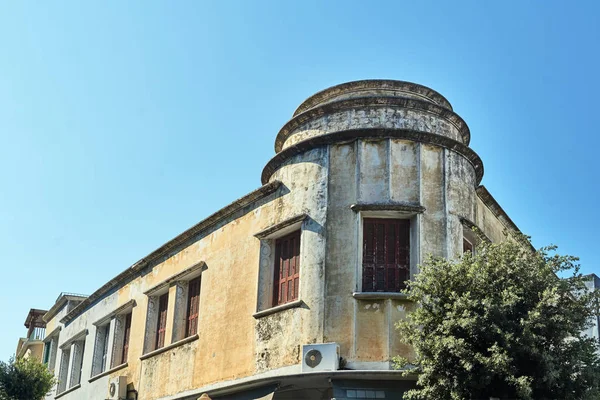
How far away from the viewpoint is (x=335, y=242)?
12.9m

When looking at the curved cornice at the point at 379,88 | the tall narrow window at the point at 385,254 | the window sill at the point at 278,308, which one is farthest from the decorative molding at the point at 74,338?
the tall narrow window at the point at 385,254

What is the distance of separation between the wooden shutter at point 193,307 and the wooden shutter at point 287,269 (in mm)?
3645

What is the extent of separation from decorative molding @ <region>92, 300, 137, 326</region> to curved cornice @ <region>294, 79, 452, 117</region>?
355 inches

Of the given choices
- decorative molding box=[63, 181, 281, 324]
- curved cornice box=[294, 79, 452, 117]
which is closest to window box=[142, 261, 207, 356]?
decorative molding box=[63, 181, 281, 324]

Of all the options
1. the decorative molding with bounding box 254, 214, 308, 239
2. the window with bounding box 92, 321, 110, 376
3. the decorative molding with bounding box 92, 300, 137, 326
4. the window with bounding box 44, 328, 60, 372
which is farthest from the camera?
the window with bounding box 44, 328, 60, 372

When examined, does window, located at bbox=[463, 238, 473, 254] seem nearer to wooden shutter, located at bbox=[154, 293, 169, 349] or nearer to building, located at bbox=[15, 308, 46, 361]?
wooden shutter, located at bbox=[154, 293, 169, 349]

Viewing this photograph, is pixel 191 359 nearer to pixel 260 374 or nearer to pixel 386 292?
pixel 260 374

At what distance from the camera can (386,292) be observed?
40.5 ft

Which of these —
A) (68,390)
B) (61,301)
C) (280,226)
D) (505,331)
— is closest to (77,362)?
(68,390)

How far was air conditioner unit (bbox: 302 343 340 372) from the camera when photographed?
39.2ft

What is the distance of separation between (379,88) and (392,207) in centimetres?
267

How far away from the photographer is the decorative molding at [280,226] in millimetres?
13485

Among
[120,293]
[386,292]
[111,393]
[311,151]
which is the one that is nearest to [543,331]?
[386,292]

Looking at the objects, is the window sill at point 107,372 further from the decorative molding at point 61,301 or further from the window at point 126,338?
the decorative molding at point 61,301
